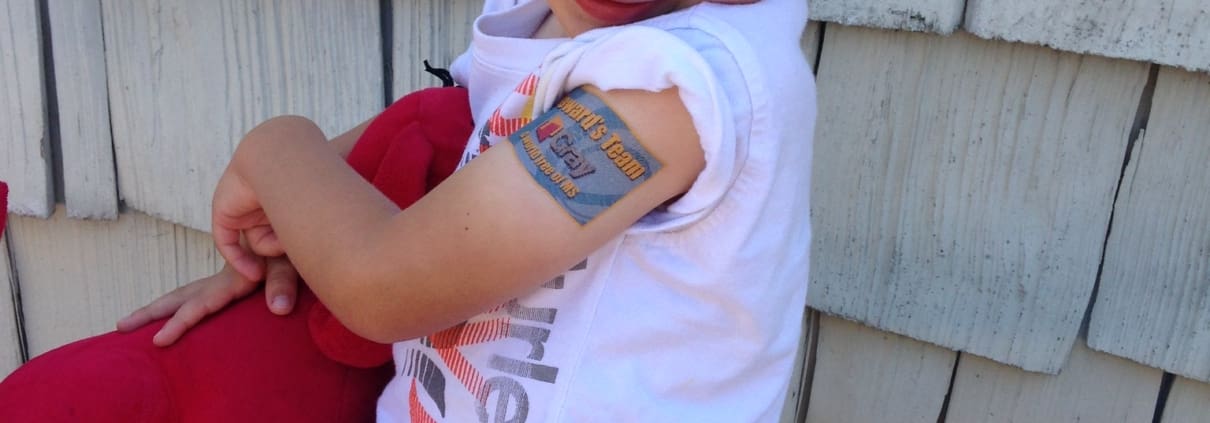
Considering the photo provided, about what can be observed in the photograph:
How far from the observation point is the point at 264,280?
97 centimetres

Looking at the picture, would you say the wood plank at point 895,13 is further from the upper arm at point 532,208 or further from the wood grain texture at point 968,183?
the upper arm at point 532,208

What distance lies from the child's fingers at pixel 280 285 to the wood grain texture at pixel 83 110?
862 millimetres

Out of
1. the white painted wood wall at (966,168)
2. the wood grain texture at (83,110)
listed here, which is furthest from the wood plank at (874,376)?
the wood grain texture at (83,110)

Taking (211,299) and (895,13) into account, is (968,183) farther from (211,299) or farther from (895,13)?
(211,299)

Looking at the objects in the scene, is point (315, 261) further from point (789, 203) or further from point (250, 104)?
point (250, 104)

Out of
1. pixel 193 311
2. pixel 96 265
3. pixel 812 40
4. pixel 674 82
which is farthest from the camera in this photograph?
pixel 96 265

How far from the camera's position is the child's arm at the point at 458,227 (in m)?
0.63

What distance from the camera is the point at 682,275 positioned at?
2.27 ft

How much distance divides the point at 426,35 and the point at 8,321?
3.93 ft

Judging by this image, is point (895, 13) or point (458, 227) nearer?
point (458, 227)

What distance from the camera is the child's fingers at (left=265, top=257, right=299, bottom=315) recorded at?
91 cm

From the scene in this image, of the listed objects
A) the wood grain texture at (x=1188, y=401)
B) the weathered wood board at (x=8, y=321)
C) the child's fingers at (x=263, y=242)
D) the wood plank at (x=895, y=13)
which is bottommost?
the weathered wood board at (x=8, y=321)

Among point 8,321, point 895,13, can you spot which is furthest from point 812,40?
point 8,321

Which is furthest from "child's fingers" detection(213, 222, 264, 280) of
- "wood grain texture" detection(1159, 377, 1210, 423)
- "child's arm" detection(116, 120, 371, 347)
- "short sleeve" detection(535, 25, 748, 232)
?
"wood grain texture" detection(1159, 377, 1210, 423)
